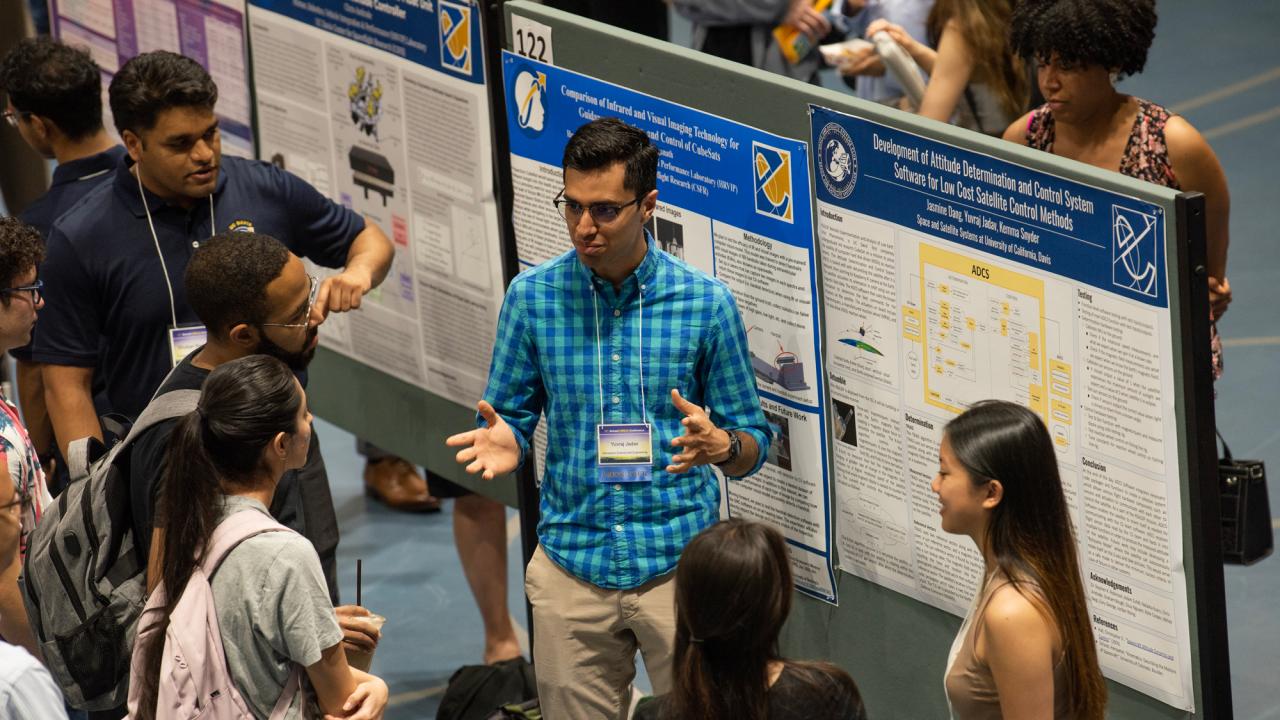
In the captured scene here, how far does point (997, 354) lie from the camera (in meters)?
3.90

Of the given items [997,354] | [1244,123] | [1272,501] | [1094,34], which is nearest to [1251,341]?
[1272,501]

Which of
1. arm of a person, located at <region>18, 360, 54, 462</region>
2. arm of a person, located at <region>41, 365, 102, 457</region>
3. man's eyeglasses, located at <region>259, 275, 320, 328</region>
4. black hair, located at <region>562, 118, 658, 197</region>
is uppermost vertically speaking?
black hair, located at <region>562, 118, 658, 197</region>

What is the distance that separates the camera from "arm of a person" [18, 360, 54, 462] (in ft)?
16.6

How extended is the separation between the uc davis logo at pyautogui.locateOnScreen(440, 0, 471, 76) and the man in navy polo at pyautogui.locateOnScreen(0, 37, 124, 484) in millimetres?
1125

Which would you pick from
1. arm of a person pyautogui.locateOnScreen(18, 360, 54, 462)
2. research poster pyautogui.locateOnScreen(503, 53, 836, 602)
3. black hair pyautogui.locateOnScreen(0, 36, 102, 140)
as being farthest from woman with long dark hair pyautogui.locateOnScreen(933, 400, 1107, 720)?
black hair pyautogui.locateOnScreen(0, 36, 102, 140)

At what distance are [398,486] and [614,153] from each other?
3666 millimetres

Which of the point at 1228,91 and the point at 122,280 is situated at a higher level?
the point at 122,280

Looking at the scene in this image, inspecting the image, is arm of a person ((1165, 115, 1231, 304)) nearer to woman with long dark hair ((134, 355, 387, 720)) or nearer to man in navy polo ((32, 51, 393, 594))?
man in navy polo ((32, 51, 393, 594))

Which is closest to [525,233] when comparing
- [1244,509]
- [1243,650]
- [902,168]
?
[902,168]

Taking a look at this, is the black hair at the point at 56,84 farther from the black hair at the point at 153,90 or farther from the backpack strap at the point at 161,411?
the backpack strap at the point at 161,411

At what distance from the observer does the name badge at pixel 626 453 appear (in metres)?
4.07

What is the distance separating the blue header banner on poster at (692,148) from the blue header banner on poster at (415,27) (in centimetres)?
37

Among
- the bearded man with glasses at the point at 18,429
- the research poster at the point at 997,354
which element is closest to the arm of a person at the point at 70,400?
the bearded man with glasses at the point at 18,429

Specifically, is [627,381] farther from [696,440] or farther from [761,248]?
[761,248]
